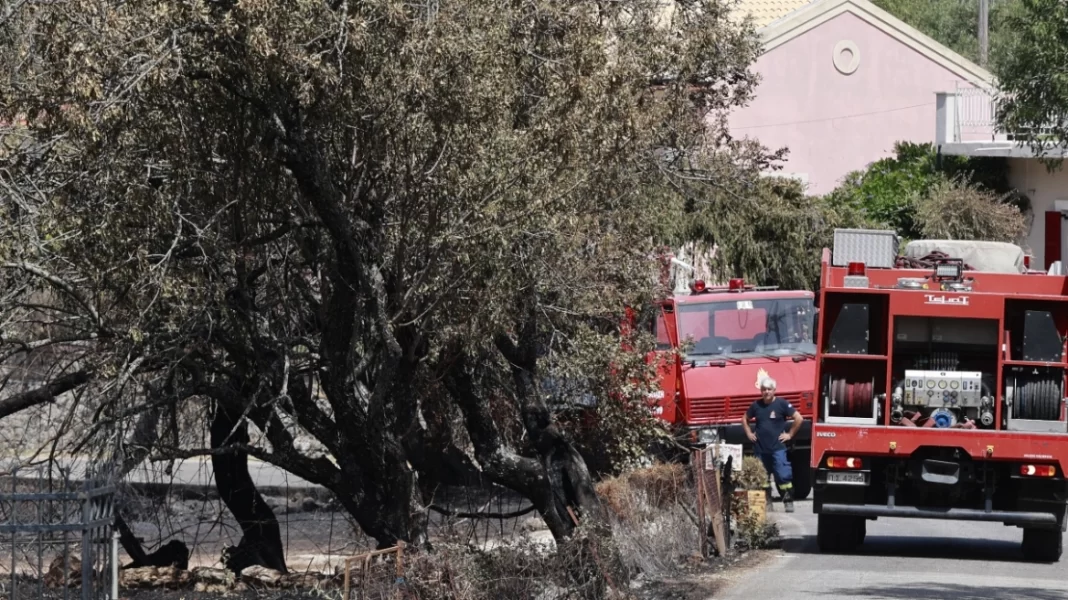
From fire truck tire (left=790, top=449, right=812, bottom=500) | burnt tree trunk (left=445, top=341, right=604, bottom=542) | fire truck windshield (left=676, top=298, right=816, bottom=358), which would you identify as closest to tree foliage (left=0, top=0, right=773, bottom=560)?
burnt tree trunk (left=445, top=341, right=604, bottom=542)

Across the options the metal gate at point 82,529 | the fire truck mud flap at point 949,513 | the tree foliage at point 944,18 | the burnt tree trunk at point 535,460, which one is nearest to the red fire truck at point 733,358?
the fire truck mud flap at point 949,513

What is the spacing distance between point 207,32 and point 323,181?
4.36 feet

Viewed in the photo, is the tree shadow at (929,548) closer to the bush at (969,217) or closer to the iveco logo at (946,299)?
the iveco logo at (946,299)

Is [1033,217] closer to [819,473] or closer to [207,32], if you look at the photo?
[819,473]

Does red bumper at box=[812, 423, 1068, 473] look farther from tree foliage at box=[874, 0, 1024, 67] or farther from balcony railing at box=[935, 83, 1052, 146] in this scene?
tree foliage at box=[874, 0, 1024, 67]

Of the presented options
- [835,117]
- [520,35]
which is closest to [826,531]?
[520,35]

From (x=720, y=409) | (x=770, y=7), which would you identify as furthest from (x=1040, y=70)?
(x=770, y=7)

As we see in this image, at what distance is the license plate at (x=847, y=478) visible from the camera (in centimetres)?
1383

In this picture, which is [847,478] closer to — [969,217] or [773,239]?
[773,239]

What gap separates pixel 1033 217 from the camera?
1166 inches

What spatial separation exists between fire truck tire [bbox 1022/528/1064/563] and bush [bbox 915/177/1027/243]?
49.6ft

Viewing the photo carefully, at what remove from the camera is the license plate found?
1383 cm

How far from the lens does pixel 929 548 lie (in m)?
14.9

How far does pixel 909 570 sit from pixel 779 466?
322cm
